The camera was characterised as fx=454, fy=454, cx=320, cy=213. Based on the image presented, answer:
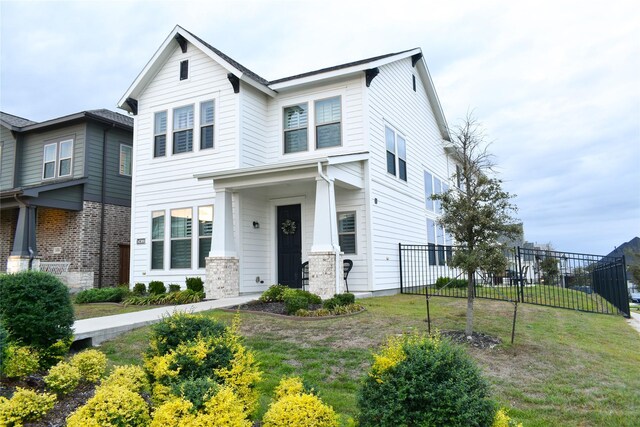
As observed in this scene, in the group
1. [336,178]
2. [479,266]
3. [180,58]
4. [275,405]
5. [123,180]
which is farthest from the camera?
[123,180]

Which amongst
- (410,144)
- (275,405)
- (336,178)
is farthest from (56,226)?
(275,405)

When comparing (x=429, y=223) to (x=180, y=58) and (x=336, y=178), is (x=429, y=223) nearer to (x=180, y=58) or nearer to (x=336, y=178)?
(x=336, y=178)

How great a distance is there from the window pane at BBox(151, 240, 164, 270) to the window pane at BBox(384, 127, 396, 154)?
781cm

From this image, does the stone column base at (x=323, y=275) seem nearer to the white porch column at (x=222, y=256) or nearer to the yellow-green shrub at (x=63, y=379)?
the white porch column at (x=222, y=256)

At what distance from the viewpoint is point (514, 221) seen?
7562 millimetres

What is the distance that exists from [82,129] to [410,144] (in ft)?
40.8

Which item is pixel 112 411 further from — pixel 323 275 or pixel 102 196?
pixel 102 196

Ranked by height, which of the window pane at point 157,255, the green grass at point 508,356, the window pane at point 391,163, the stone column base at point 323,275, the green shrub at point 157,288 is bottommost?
the green grass at point 508,356

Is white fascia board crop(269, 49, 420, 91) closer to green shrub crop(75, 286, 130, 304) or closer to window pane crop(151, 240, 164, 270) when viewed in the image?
window pane crop(151, 240, 164, 270)

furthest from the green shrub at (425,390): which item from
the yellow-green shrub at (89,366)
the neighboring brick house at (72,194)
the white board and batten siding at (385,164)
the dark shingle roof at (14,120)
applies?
the dark shingle roof at (14,120)

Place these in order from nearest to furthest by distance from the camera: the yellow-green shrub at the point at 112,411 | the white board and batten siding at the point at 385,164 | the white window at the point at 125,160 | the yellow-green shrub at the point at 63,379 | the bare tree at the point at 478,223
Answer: the yellow-green shrub at the point at 112,411 → the yellow-green shrub at the point at 63,379 → the bare tree at the point at 478,223 → the white board and batten siding at the point at 385,164 → the white window at the point at 125,160

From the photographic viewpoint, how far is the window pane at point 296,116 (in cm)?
1358

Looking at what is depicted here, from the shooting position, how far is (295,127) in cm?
1367

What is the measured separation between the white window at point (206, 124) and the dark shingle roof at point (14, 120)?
1041 cm
